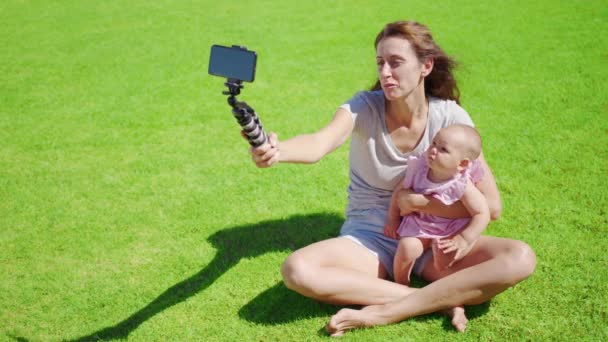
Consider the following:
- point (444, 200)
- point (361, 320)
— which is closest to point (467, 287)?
point (444, 200)

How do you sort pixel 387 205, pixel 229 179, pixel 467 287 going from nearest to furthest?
pixel 467 287 < pixel 387 205 < pixel 229 179

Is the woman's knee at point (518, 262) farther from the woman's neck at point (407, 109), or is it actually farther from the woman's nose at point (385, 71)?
the woman's nose at point (385, 71)

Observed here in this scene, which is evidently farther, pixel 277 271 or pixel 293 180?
pixel 293 180

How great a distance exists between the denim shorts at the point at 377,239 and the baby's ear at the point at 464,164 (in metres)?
0.63

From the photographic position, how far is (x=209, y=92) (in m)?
7.33

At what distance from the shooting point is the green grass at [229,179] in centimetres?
342

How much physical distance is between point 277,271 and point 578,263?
6.83 feet

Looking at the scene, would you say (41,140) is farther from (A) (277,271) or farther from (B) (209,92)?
(A) (277,271)

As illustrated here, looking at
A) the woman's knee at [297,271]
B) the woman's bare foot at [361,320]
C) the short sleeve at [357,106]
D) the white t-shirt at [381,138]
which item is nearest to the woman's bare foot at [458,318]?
the woman's bare foot at [361,320]

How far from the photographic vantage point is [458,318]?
317 centimetres

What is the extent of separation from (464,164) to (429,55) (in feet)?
2.37

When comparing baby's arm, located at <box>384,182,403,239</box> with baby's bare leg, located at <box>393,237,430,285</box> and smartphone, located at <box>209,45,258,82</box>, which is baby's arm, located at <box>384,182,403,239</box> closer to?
baby's bare leg, located at <box>393,237,430,285</box>

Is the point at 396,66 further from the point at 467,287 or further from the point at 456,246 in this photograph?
the point at 467,287

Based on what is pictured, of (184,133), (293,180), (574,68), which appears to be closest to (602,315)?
(293,180)
